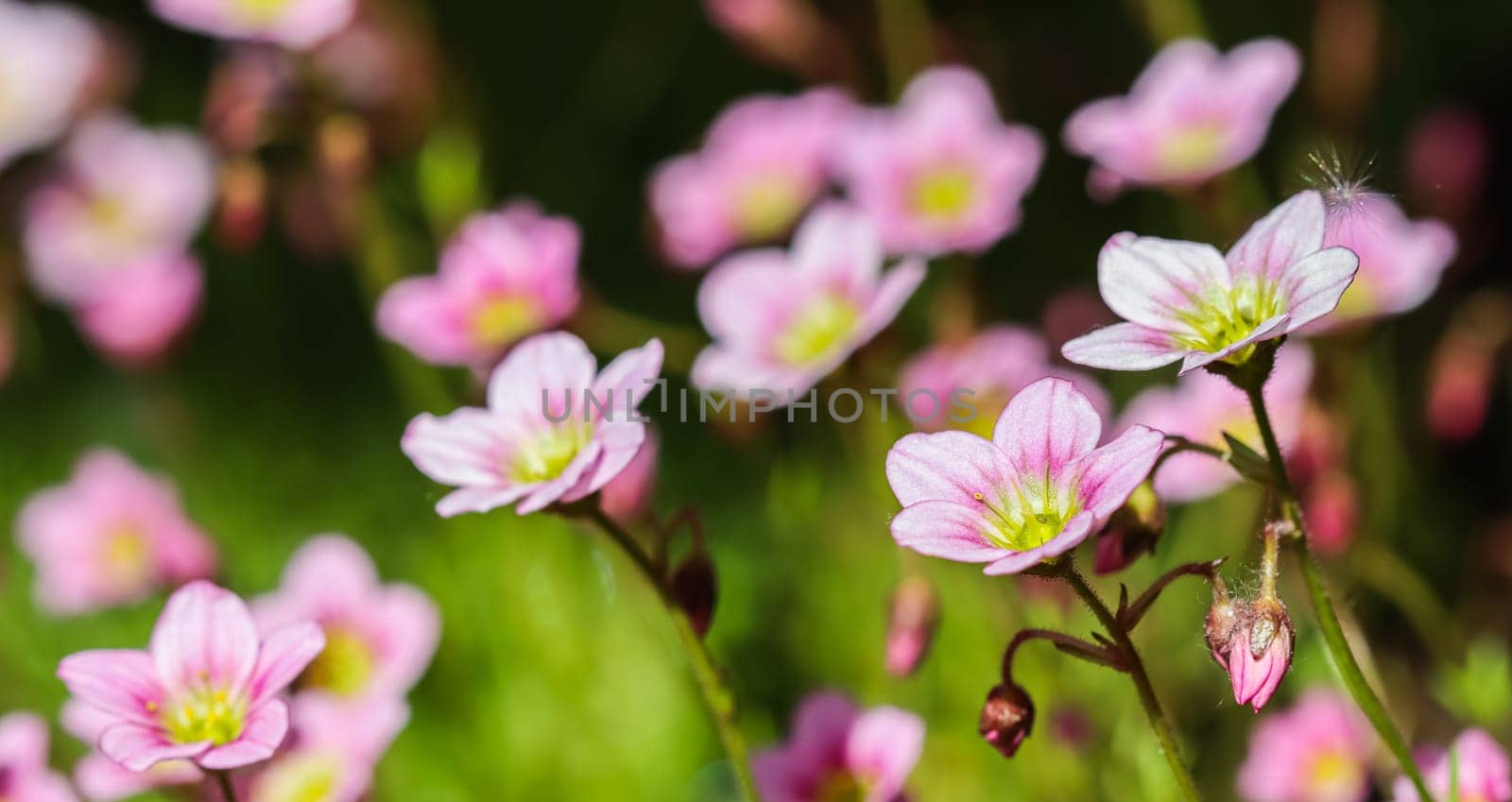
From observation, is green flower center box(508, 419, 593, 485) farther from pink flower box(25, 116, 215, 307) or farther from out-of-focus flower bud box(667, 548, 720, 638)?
pink flower box(25, 116, 215, 307)

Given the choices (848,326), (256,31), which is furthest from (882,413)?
(256,31)

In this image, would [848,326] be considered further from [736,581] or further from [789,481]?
[736,581]

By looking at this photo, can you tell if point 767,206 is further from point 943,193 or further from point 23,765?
point 23,765

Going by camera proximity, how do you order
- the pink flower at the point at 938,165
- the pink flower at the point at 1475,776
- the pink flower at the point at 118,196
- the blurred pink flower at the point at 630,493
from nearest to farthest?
the pink flower at the point at 1475,776 → the blurred pink flower at the point at 630,493 → the pink flower at the point at 938,165 → the pink flower at the point at 118,196

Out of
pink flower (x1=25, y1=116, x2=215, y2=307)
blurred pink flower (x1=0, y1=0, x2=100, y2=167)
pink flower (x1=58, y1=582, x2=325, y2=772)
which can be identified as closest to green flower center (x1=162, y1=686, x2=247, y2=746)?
pink flower (x1=58, y1=582, x2=325, y2=772)

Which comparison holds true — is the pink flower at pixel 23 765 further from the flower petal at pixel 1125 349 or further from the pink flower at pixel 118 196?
the pink flower at pixel 118 196

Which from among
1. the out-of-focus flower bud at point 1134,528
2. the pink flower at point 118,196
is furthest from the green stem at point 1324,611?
the pink flower at point 118,196
